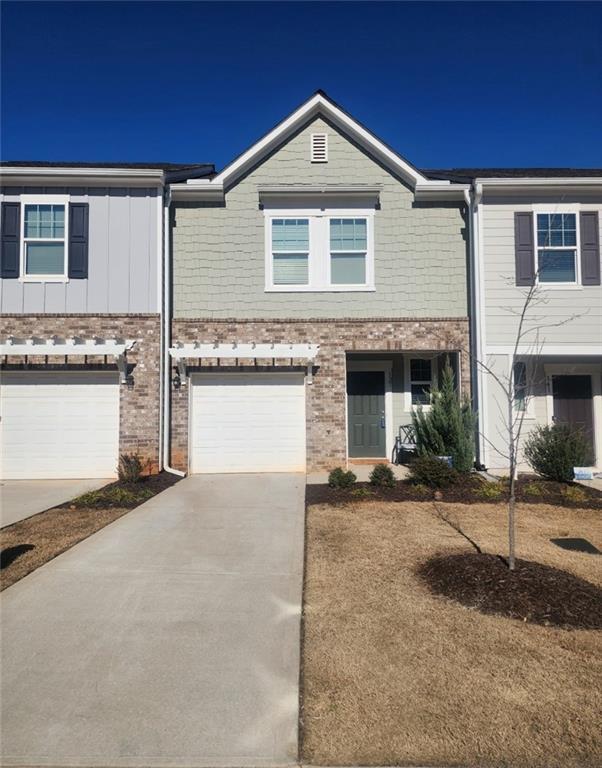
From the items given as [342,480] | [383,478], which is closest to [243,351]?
[342,480]

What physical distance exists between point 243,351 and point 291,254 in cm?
254

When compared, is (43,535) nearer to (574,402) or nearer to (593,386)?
(574,402)

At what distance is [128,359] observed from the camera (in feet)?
36.6

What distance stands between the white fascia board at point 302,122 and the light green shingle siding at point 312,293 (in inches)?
8.0

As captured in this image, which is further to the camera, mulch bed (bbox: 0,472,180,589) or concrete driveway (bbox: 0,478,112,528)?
concrete driveway (bbox: 0,478,112,528)

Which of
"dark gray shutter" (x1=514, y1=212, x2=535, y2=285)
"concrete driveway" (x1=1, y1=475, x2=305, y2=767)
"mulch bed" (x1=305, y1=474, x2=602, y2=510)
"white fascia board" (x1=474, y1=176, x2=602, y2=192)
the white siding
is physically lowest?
"concrete driveway" (x1=1, y1=475, x2=305, y2=767)

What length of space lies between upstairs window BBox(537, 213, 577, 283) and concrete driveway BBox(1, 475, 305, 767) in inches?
332

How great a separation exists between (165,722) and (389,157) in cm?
1148

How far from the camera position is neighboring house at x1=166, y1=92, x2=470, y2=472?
1156 centimetres

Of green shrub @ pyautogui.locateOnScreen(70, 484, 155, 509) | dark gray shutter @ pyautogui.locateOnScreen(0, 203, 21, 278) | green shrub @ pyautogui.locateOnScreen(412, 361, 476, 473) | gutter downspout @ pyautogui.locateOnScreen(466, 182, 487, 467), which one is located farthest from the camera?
gutter downspout @ pyautogui.locateOnScreen(466, 182, 487, 467)

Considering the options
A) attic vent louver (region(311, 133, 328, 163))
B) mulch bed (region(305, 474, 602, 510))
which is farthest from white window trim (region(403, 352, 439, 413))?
attic vent louver (region(311, 133, 328, 163))

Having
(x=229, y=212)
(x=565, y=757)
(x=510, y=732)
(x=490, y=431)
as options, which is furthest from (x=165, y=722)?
(x=229, y=212)

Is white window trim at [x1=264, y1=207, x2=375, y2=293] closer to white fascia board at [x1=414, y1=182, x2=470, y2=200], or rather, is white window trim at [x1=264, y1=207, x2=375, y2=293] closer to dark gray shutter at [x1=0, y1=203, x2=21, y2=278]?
white fascia board at [x1=414, y1=182, x2=470, y2=200]

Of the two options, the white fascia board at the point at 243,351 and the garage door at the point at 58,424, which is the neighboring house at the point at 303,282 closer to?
the white fascia board at the point at 243,351
